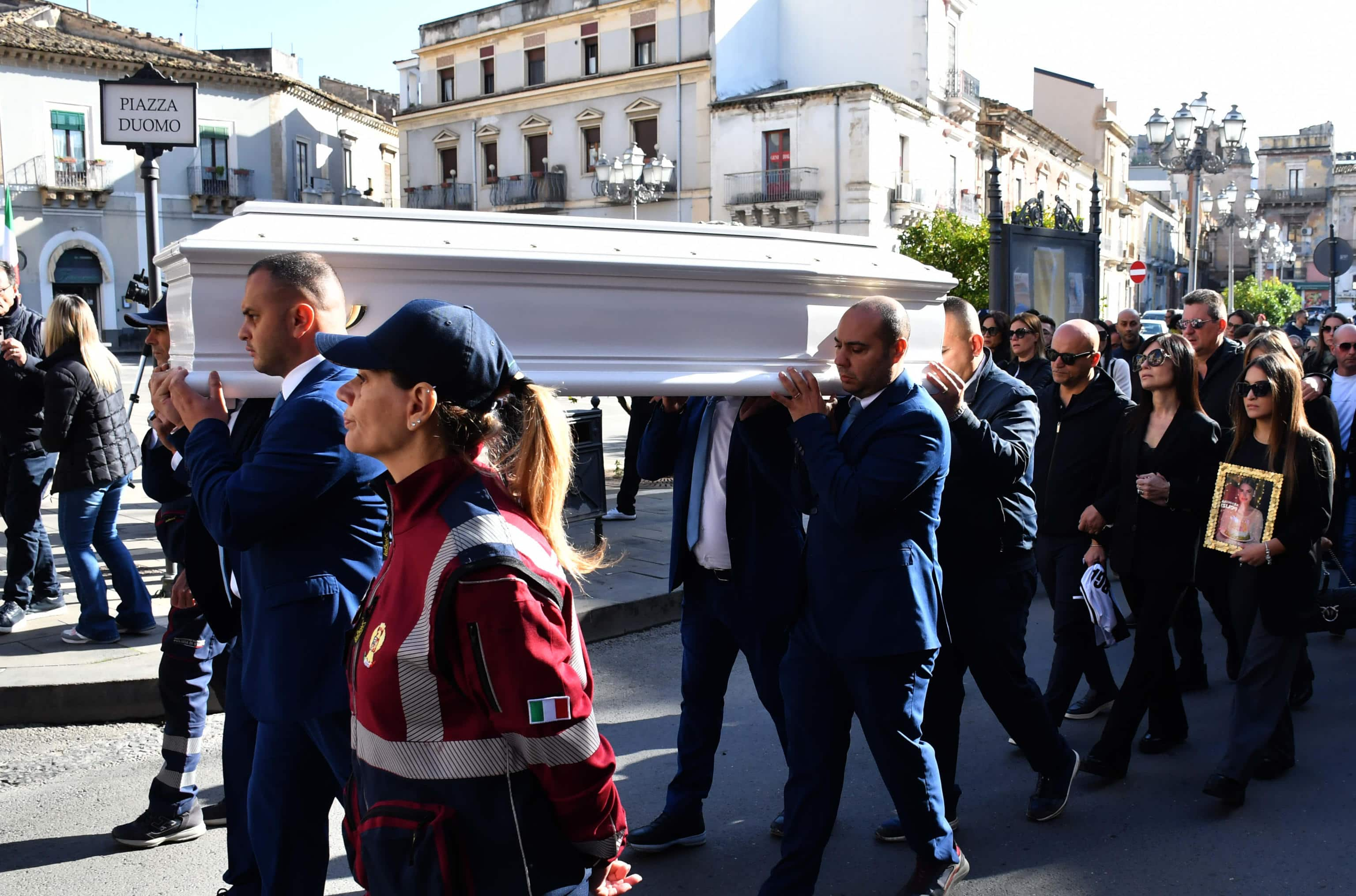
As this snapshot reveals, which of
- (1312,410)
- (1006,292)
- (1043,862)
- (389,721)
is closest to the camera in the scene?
(389,721)

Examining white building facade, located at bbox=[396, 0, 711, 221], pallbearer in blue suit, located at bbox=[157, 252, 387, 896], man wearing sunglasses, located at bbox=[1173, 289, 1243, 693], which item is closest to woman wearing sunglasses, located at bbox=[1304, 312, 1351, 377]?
man wearing sunglasses, located at bbox=[1173, 289, 1243, 693]

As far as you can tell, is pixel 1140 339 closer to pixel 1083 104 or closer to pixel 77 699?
pixel 77 699

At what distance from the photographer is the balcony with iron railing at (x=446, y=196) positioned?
142 ft

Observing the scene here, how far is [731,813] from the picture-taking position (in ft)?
13.7

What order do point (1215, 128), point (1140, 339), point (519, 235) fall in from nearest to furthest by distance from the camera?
point (519, 235), point (1140, 339), point (1215, 128)

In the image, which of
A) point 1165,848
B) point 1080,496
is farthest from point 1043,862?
point 1080,496

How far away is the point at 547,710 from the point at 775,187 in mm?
36199

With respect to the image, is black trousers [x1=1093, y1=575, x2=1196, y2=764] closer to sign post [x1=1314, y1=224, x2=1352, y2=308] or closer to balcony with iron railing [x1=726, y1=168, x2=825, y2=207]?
sign post [x1=1314, y1=224, x2=1352, y2=308]

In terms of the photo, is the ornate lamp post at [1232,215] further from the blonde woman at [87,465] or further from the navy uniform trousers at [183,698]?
the navy uniform trousers at [183,698]

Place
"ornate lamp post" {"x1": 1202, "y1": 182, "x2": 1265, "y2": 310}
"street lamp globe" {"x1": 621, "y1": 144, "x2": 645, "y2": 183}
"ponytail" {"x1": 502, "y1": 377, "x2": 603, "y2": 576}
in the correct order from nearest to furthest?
"ponytail" {"x1": 502, "y1": 377, "x2": 603, "y2": 576}, "street lamp globe" {"x1": 621, "y1": 144, "x2": 645, "y2": 183}, "ornate lamp post" {"x1": 1202, "y1": 182, "x2": 1265, "y2": 310}

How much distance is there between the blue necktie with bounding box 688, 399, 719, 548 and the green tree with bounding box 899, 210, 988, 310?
23343mm

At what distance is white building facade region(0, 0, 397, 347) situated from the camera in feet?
122

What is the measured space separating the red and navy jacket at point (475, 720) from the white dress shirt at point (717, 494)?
5.99ft

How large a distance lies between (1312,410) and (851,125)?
102ft
